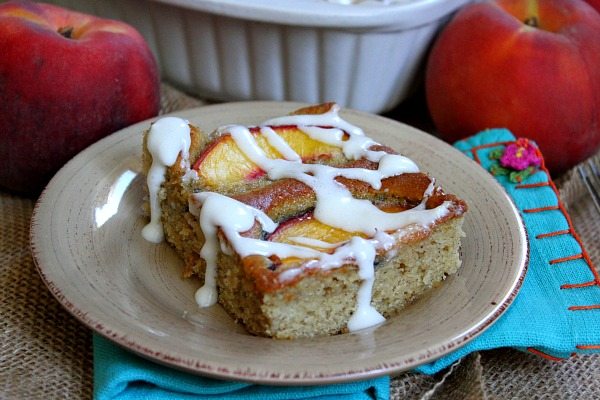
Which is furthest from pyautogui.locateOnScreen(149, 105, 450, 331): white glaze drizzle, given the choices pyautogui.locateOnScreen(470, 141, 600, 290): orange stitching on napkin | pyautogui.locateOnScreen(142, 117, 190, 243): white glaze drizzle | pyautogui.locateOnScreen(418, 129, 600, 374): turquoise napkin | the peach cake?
pyautogui.locateOnScreen(470, 141, 600, 290): orange stitching on napkin

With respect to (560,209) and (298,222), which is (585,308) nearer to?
(560,209)

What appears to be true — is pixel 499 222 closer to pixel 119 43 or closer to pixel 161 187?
pixel 161 187

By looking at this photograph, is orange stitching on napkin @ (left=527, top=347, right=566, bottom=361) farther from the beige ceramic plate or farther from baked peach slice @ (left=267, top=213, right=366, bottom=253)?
baked peach slice @ (left=267, top=213, right=366, bottom=253)

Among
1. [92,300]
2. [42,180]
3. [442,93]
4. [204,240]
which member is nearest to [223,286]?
[204,240]

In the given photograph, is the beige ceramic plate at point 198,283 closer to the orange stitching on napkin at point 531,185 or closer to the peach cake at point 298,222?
the peach cake at point 298,222

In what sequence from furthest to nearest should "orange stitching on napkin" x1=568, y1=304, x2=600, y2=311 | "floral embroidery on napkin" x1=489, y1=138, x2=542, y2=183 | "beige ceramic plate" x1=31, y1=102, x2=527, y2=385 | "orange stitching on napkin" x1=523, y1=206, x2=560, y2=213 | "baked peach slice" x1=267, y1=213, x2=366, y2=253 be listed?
"floral embroidery on napkin" x1=489, y1=138, x2=542, y2=183 → "orange stitching on napkin" x1=523, y1=206, x2=560, y2=213 → "orange stitching on napkin" x1=568, y1=304, x2=600, y2=311 → "baked peach slice" x1=267, y1=213, x2=366, y2=253 → "beige ceramic plate" x1=31, y1=102, x2=527, y2=385

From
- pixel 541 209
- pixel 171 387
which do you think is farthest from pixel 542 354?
pixel 171 387

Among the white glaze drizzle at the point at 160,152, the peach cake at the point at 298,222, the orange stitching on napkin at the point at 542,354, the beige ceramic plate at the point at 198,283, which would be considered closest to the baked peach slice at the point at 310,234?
the peach cake at the point at 298,222
